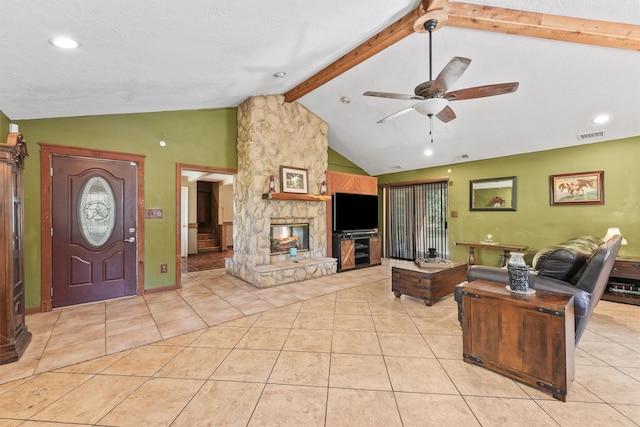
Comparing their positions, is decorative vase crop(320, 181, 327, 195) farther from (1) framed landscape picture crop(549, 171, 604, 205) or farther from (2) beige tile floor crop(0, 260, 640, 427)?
(1) framed landscape picture crop(549, 171, 604, 205)

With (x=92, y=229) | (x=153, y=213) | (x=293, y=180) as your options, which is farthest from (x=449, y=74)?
(x=92, y=229)

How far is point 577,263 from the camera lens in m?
2.27

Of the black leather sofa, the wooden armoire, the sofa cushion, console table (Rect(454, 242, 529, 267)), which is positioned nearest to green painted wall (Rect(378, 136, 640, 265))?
console table (Rect(454, 242, 529, 267))

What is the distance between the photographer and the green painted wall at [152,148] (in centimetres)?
347

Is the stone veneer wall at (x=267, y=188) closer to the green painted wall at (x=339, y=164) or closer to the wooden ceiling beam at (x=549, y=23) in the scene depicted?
the green painted wall at (x=339, y=164)

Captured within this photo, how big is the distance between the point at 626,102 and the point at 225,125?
239 inches

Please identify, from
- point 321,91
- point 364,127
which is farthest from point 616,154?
point 321,91

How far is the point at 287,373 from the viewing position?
7.18 ft

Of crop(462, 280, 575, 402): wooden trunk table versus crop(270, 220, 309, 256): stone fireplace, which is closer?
crop(462, 280, 575, 402): wooden trunk table

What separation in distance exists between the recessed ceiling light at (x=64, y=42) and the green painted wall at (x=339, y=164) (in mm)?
5474

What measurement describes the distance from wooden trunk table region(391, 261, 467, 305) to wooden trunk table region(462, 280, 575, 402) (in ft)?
4.59

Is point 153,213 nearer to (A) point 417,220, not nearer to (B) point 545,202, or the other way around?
(A) point 417,220

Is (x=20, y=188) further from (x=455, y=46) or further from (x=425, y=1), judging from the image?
(x=455, y=46)

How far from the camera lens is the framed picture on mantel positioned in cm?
→ 525
